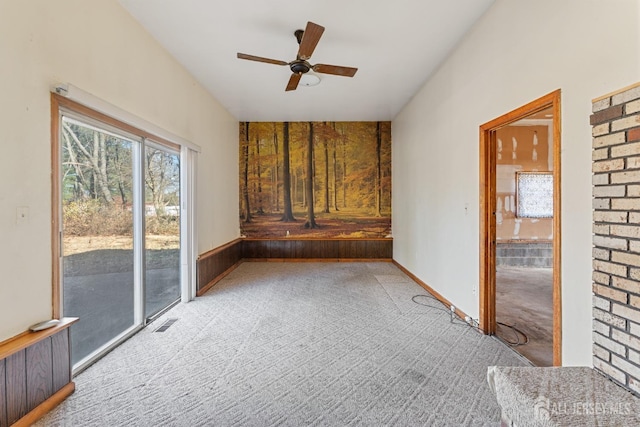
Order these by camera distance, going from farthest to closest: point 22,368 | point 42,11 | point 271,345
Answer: point 271,345
point 42,11
point 22,368

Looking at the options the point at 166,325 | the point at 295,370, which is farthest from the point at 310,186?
the point at 295,370

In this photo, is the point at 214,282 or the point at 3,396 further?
the point at 214,282

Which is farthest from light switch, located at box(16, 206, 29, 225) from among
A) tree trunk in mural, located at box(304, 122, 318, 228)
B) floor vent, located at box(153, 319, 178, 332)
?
tree trunk in mural, located at box(304, 122, 318, 228)

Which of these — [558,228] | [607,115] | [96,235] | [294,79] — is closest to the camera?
[607,115]

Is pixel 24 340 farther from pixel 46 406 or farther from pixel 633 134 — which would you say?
pixel 633 134

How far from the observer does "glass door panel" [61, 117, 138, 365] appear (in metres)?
2.13

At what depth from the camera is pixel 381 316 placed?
10.4ft

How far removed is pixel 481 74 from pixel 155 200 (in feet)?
12.3

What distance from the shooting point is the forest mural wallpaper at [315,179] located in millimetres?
6137

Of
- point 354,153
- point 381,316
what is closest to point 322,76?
point 354,153

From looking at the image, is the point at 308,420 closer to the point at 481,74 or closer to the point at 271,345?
the point at 271,345

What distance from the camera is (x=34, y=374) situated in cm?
167

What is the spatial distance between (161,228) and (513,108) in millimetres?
3823

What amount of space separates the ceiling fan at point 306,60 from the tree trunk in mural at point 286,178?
2.76 meters
